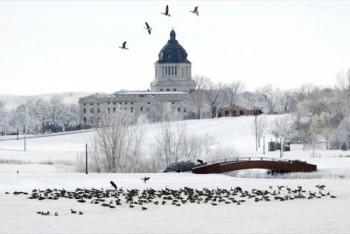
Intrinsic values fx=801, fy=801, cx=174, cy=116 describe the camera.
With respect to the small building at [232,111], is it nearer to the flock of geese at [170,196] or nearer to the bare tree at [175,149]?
the bare tree at [175,149]

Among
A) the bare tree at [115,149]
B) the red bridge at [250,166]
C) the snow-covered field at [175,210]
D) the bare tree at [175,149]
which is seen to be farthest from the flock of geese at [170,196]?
the bare tree at [175,149]

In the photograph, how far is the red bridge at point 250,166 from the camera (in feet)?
199

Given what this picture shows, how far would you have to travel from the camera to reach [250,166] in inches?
2436

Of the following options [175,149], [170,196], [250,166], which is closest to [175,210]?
[170,196]

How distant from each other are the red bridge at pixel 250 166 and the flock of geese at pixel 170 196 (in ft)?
51.0

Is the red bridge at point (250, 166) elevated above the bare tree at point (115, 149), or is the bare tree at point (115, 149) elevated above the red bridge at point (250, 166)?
the bare tree at point (115, 149)

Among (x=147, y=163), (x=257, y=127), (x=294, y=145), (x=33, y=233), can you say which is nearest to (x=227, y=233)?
(x=33, y=233)

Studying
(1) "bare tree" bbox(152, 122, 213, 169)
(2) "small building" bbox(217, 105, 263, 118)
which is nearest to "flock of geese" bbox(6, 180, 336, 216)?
(1) "bare tree" bbox(152, 122, 213, 169)

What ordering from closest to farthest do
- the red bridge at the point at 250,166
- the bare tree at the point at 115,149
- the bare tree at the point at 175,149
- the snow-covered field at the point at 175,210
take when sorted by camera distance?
1. the snow-covered field at the point at 175,210
2. the red bridge at the point at 250,166
3. the bare tree at the point at 115,149
4. the bare tree at the point at 175,149

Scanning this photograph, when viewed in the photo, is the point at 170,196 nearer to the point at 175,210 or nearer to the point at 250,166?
the point at 175,210

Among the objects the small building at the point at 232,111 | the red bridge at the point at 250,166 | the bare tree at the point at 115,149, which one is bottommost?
the red bridge at the point at 250,166

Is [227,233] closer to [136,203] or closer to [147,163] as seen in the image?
[136,203]

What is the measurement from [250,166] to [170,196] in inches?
857

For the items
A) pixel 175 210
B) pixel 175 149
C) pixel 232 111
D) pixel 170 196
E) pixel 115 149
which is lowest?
pixel 175 210
